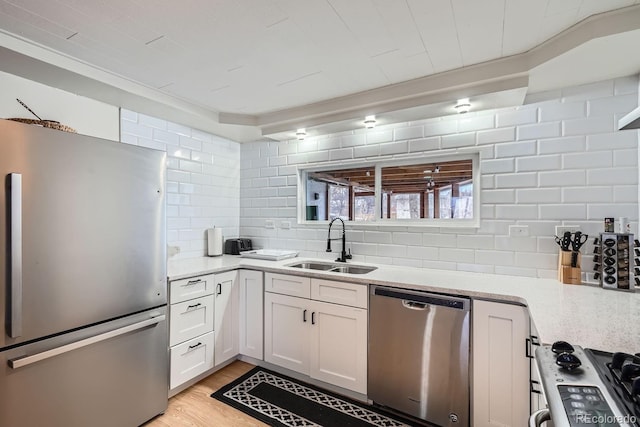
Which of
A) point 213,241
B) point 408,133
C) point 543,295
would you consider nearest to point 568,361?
point 543,295

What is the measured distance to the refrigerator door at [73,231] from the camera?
1351 mm

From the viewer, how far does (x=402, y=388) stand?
1.94 m

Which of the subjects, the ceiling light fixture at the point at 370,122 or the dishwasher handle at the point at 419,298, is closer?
the dishwasher handle at the point at 419,298

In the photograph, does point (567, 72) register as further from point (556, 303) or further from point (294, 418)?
point (294, 418)

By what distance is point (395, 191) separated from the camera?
9.04 ft

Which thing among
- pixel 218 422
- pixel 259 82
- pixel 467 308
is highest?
pixel 259 82

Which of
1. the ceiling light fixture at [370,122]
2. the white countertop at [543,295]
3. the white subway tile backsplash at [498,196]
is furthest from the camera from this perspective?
the ceiling light fixture at [370,122]

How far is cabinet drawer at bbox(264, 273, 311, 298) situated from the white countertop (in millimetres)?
55

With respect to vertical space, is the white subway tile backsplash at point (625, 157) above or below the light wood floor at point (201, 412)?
above

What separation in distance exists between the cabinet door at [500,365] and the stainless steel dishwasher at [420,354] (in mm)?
61

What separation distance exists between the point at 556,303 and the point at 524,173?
1.02 metres

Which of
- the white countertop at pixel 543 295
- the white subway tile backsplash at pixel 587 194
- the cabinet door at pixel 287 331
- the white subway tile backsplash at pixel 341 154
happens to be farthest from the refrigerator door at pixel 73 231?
the white subway tile backsplash at pixel 587 194

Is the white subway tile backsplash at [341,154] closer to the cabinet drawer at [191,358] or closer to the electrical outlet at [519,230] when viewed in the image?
the electrical outlet at [519,230]

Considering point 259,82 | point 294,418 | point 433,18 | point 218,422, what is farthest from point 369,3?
point 218,422
